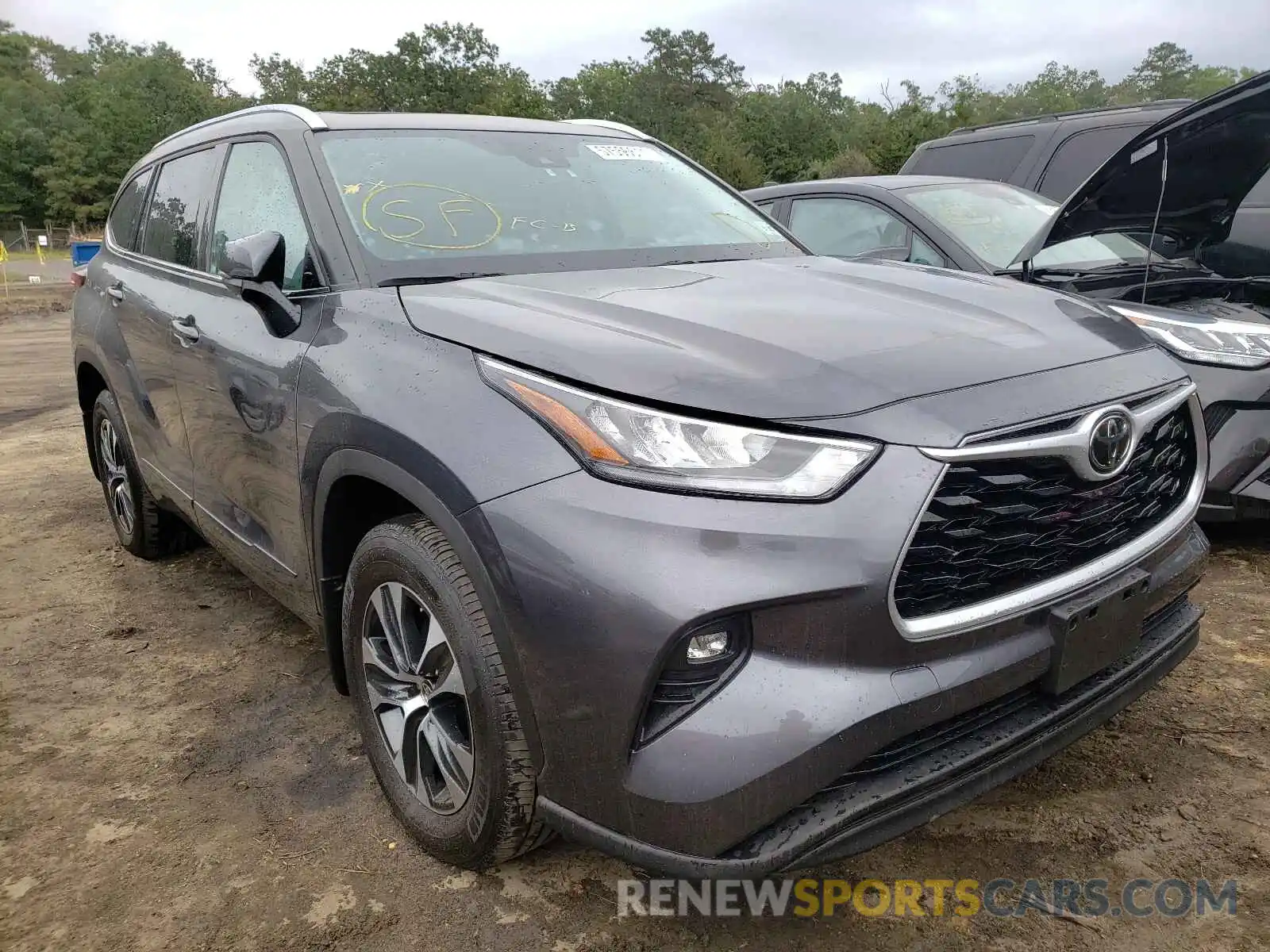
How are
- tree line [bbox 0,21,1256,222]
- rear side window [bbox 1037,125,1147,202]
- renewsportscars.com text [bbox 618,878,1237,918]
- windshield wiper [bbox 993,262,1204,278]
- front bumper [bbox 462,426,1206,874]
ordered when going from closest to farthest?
front bumper [bbox 462,426,1206,874], renewsportscars.com text [bbox 618,878,1237,918], windshield wiper [bbox 993,262,1204,278], rear side window [bbox 1037,125,1147,202], tree line [bbox 0,21,1256,222]

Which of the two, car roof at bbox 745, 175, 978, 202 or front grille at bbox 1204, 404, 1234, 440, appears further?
car roof at bbox 745, 175, 978, 202

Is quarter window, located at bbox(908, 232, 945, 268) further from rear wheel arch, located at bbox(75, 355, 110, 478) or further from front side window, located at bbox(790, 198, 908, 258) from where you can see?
rear wheel arch, located at bbox(75, 355, 110, 478)

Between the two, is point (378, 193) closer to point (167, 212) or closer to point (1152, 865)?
point (167, 212)

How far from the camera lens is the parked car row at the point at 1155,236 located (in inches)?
135

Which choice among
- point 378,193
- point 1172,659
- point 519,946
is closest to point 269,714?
point 519,946

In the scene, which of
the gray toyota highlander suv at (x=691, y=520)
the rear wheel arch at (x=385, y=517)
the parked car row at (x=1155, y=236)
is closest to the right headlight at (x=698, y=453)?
the gray toyota highlander suv at (x=691, y=520)

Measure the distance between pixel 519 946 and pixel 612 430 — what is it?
1087 mm

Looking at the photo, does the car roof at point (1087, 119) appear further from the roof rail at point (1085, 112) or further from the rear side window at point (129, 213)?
the rear side window at point (129, 213)

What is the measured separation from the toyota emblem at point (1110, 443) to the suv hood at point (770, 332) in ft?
0.26

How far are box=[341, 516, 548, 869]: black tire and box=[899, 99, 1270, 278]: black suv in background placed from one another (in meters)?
5.53

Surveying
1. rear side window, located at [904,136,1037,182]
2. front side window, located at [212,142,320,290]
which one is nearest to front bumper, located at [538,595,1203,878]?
front side window, located at [212,142,320,290]

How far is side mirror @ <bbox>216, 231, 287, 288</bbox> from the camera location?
2.35 metres

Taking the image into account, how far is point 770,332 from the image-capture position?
6.35ft

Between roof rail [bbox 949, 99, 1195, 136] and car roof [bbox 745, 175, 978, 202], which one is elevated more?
roof rail [bbox 949, 99, 1195, 136]
